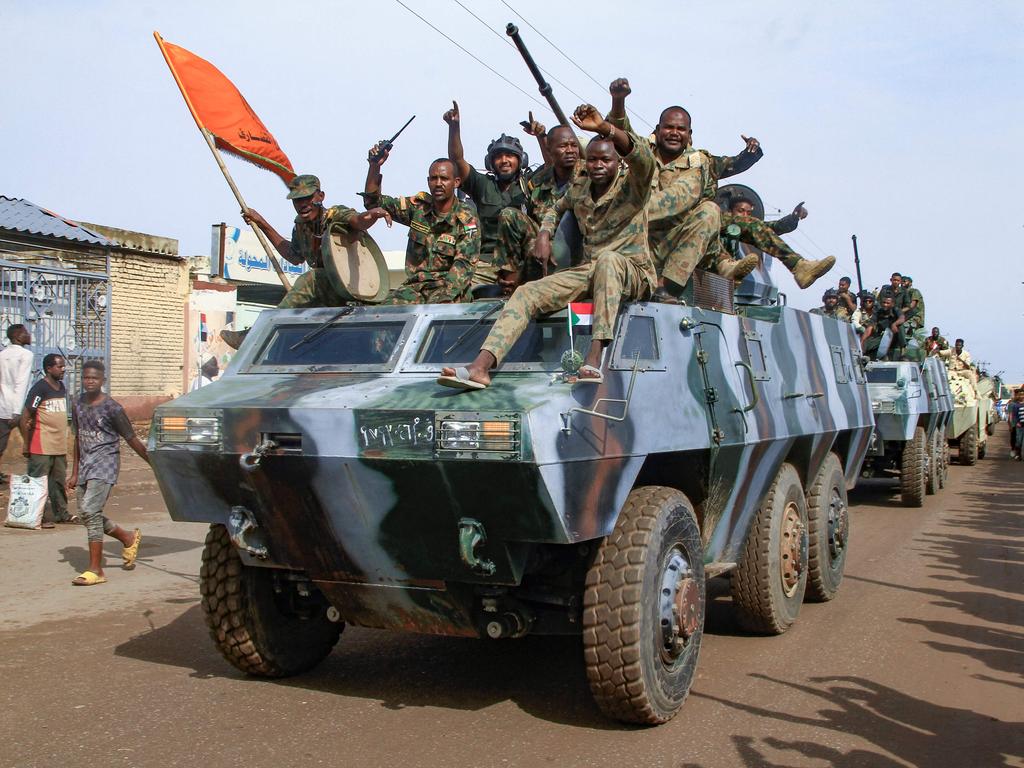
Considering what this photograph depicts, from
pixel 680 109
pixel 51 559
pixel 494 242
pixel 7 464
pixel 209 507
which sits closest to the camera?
pixel 209 507

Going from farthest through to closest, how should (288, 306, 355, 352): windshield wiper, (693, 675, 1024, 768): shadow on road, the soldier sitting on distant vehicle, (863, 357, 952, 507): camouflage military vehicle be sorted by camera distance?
the soldier sitting on distant vehicle → (863, 357, 952, 507): camouflage military vehicle → (288, 306, 355, 352): windshield wiper → (693, 675, 1024, 768): shadow on road

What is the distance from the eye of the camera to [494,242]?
7.55 meters

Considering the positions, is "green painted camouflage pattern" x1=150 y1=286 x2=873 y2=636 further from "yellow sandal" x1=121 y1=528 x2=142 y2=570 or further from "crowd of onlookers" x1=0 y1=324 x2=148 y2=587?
"yellow sandal" x1=121 y1=528 x2=142 y2=570

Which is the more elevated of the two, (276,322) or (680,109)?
(680,109)

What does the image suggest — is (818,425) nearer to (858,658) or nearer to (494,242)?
(858,658)

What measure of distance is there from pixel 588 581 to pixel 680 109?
3.49 metres

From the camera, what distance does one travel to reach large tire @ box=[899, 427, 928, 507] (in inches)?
508

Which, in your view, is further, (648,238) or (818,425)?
(818,425)

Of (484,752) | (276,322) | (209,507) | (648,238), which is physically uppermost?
(648,238)

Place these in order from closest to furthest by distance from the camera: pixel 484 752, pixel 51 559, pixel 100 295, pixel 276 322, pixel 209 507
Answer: pixel 484 752
pixel 209 507
pixel 276 322
pixel 51 559
pixel 100 295

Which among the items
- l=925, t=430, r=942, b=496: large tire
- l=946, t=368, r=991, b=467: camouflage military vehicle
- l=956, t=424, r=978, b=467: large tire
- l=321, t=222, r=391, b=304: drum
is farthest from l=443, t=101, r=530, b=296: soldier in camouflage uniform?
l=956, t=424, r=978, b=467: large tire

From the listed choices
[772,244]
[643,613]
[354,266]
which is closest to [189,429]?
[354,266]

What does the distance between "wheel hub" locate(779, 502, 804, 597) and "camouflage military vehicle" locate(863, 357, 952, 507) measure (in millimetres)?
5883

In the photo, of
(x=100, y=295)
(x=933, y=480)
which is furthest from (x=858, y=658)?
(x=100, y=295)
